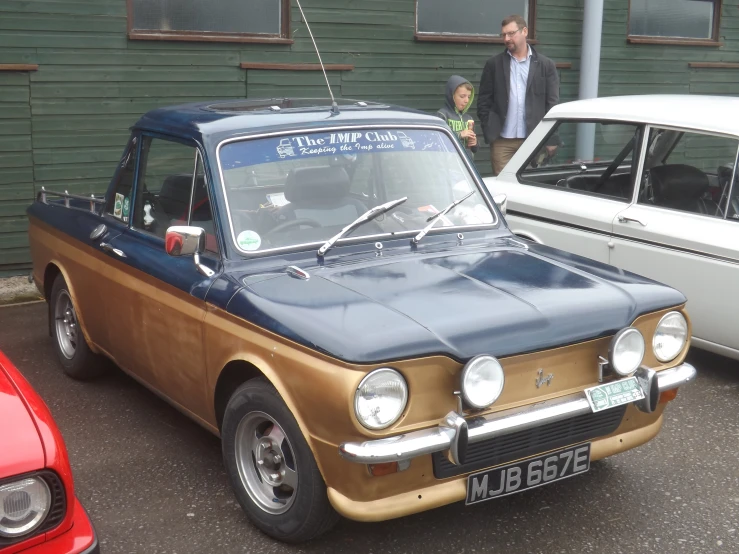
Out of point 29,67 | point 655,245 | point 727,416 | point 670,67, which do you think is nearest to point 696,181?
point 655,245

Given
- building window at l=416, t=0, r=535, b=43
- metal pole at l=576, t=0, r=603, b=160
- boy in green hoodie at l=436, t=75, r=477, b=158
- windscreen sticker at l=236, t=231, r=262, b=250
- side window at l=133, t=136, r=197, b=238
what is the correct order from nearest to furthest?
windscreen sticker at l=236, t=231, r=262, b=250 < side window at l=133, t=136, r=197, b=238 < boy in green hoodie at l=436, t=75, r=477, b=158 < building window at l=416, t=0, r=535, b=43 < metal pole at l=576, t=0, r=603, b=160

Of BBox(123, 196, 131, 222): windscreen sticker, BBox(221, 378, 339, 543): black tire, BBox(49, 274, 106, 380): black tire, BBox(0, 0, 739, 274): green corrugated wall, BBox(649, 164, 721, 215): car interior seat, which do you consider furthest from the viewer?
BBox(0, 0, 739, 274): green corrugated wall

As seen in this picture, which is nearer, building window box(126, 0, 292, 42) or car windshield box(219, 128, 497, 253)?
car windshield box(219, 128, 497, 253)

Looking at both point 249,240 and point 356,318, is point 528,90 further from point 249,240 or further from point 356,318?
point 356,318

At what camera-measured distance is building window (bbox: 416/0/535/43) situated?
9477 millimetres

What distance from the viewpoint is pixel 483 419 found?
3.29m

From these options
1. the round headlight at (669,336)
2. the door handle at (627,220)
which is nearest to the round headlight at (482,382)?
the round headlight at (669,336)

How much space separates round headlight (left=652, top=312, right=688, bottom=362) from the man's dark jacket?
457cm

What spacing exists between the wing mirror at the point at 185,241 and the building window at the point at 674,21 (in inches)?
327

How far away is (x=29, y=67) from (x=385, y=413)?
5615mm

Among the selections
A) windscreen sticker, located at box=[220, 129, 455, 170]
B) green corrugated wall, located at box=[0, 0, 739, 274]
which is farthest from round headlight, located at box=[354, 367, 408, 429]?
green corrugated wall, located at box=[0, 0, 739, 274]

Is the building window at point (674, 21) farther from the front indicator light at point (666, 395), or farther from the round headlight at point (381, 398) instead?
the round headlight at point (381, 398)

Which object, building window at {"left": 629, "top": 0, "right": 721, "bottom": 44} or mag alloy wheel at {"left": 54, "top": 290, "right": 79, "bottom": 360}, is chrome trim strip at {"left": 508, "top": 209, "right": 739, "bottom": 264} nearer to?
mag alloy wheel at {"left": 54, "top": 290, "right": 79, "bottom": 360}

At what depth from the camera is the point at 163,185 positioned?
4.64 metres
